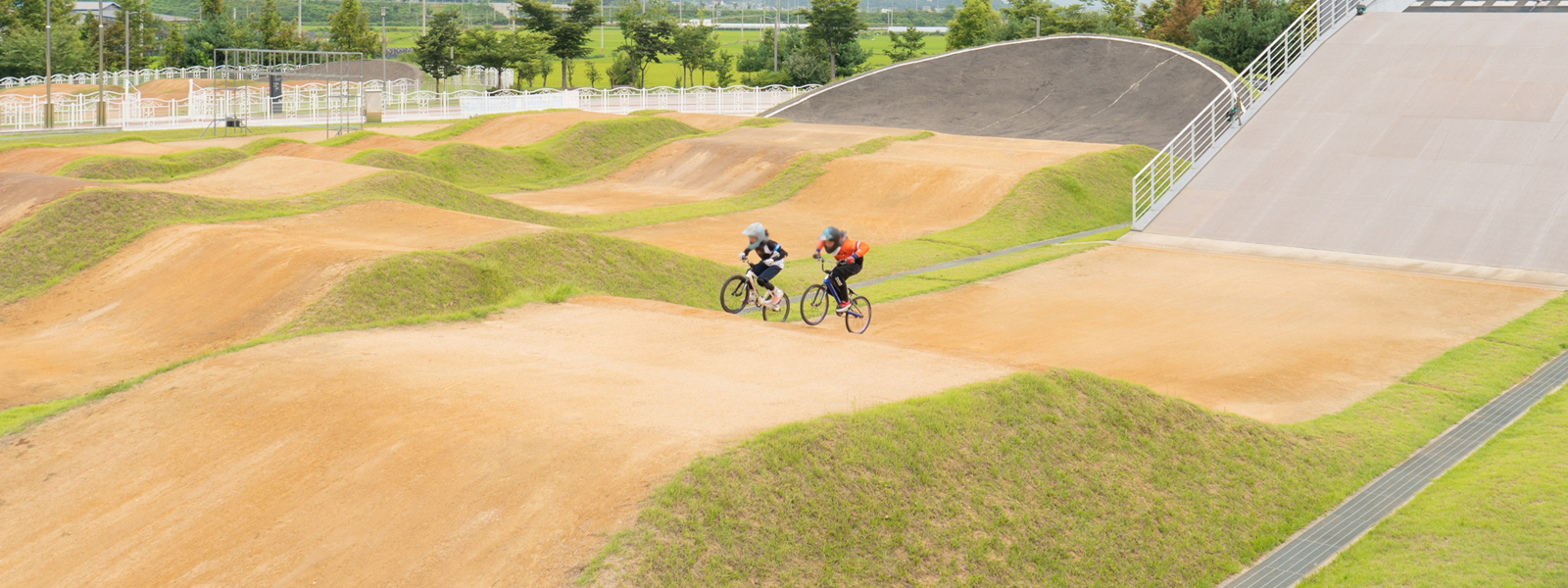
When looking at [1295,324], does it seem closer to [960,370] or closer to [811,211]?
[960,370]

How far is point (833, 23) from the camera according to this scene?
3127 inches

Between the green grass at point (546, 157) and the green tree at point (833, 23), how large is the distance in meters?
33.9

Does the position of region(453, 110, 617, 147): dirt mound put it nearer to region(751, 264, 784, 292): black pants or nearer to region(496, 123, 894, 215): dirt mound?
region(496, 123, 894, 215): dirt mound

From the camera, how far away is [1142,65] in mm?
46500

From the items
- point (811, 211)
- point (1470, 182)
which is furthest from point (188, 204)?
point (1470, 182)

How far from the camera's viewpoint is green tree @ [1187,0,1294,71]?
58.9 meters

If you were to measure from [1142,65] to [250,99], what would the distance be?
1732 inches

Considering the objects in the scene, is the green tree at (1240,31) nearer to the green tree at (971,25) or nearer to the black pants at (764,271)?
the green tree at (971,25)

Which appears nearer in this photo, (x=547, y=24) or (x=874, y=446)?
(x=874, y=446)

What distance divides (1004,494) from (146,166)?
31.1m

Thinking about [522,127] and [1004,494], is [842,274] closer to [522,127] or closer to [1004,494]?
[1004,494]

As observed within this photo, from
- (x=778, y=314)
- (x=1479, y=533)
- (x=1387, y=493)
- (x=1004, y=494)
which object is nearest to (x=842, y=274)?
(x=778, y=314)

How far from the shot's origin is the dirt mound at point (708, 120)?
159 feet

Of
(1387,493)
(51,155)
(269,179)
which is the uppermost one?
(51,155)
